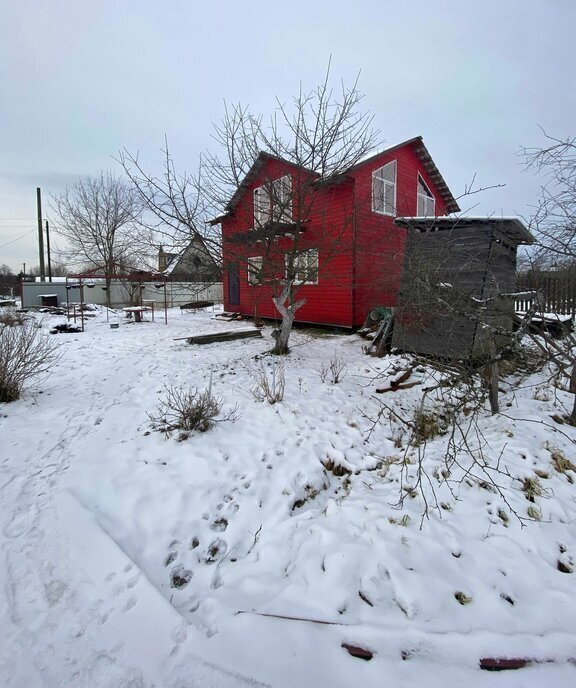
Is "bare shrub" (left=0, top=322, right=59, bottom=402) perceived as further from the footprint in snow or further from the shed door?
the shed door

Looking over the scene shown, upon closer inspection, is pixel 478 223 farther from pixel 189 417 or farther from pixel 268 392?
pixel 189 417

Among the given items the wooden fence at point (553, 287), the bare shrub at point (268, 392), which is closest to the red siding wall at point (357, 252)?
the bare shrub at point (268, 392)

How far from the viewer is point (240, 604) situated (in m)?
2.22

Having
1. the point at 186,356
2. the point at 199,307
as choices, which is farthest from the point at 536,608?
the point at 199,307

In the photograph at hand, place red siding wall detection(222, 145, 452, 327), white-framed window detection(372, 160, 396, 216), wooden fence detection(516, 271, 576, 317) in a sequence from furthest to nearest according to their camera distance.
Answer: white-framed window detection(372, 160, 396, 216) → red siding wall detection(222, 145, 452, 327) → wooden fence detection(516, 271, 576, 317)

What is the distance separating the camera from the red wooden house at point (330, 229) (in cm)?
734

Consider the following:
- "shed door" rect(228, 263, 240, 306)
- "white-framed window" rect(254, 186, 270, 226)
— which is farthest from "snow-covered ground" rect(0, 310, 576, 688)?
"shed door" rect(228, 263, 240, 306)

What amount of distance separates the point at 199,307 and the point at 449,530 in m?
20.1

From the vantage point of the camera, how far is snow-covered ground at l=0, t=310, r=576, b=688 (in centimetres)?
185

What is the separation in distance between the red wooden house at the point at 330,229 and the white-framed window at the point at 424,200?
0.05 meters

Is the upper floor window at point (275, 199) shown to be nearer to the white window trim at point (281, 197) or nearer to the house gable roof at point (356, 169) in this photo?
the white window trim at point (281, 197)

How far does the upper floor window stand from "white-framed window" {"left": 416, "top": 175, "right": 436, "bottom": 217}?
8568 millimetres

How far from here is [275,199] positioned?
694 centimetres

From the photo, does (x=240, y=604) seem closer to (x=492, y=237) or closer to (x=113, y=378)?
(x=113, y=378)
